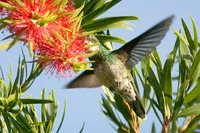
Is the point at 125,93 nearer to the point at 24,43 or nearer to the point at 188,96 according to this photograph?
the point at 188,96

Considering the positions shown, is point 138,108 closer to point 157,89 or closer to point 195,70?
point 157,89

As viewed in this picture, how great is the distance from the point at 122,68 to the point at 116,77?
7 centimetres

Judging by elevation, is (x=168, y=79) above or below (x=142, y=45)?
below

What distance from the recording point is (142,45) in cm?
186

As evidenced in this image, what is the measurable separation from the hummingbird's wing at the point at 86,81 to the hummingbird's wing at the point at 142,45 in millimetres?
134

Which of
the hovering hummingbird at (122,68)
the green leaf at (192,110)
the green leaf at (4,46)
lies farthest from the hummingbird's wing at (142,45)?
the green leaf at (4,46)

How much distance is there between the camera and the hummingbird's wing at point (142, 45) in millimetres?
1653

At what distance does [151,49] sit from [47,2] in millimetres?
645

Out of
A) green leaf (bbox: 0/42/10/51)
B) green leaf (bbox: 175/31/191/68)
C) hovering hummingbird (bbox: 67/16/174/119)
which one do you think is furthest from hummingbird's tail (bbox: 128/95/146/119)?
green leaf (bbox: 0/42/10/51)

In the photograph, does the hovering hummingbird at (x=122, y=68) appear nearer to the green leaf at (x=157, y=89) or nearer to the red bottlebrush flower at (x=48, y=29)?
the green leaf at (x=157, y=89)

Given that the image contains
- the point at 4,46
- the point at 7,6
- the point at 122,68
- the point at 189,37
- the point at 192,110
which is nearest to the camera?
the point at 7,6

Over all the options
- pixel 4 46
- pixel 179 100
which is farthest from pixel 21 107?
pixel 179 100

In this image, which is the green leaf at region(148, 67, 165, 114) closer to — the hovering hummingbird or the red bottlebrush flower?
the hovering hummingbird

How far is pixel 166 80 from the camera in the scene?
180 centimetres
